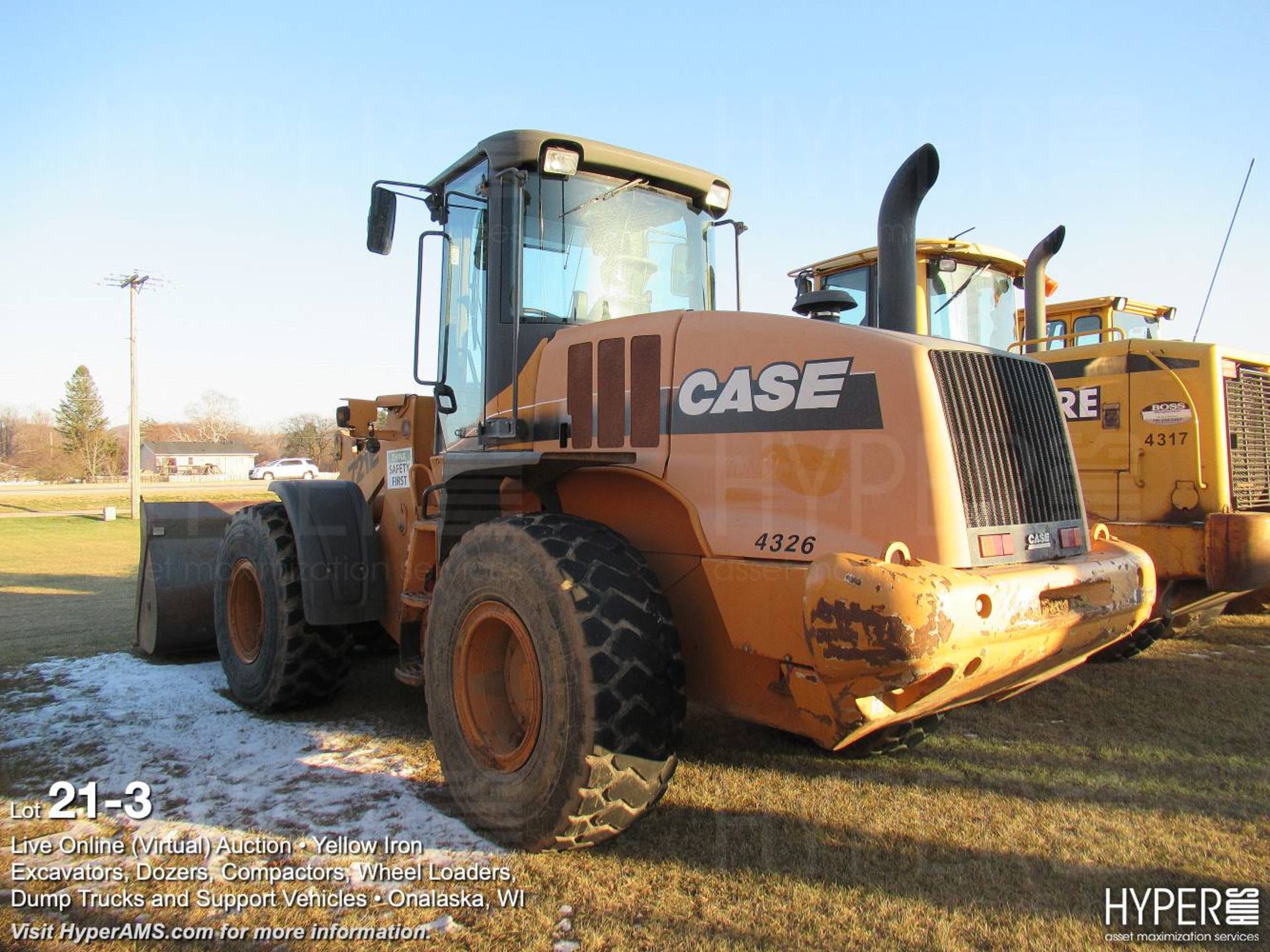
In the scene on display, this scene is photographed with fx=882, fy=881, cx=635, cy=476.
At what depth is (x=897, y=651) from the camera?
2.55m

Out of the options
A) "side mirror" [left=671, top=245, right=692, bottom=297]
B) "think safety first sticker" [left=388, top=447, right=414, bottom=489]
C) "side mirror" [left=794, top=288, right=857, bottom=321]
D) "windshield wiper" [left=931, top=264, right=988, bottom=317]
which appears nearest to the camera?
"side mirror" [left=794, top=288, right=857, bottom=321]

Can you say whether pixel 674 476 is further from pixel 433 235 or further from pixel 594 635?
pixel 433 235

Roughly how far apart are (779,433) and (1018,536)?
3.17 feet

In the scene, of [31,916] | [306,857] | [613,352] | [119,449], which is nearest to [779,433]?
[613,352]

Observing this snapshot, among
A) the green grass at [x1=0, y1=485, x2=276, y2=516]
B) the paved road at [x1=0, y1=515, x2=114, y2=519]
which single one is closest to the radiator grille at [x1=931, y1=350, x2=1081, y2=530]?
the green grass at [x1=0, y1=485, x2=276, y2=516]

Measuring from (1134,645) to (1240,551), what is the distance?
123 centimetres

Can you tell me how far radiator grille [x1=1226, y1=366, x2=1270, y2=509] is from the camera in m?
5.97

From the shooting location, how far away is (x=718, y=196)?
15.4ft

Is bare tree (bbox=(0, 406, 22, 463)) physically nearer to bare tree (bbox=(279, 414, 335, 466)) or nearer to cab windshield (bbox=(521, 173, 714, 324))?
bare tree (bbox=(279, 414, 335, 466))

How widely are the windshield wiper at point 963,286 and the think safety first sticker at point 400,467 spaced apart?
4476mm

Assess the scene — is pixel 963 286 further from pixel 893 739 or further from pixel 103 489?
pixel 103 489

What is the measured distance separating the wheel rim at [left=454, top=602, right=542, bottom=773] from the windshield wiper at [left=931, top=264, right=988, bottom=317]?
507cm

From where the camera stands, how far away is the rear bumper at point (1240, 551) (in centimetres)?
522

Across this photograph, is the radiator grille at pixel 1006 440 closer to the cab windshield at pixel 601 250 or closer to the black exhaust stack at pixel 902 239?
the black exhaust stack at pixel 902 239
